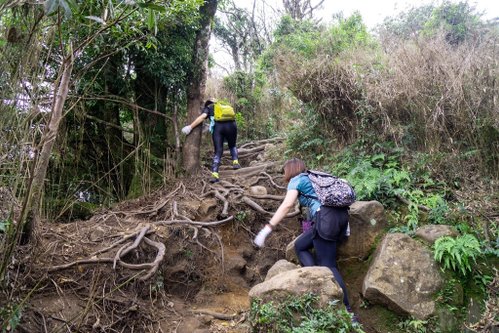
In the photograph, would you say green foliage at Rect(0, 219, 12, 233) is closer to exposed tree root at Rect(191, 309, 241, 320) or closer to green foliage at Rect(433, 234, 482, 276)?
exposed tree root at Rect(191, 309, 241, 320)

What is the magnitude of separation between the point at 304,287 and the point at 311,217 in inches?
39.1

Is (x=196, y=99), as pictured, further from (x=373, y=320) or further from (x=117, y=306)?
(x=373, y=320)

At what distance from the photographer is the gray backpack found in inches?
161

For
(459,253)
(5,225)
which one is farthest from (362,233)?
(5,225)

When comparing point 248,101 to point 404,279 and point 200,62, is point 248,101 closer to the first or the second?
point 200,62

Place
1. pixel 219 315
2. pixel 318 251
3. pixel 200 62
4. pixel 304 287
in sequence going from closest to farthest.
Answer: pixel 304 287 < pixel 318 251 < pixel 219 315 < pixel 200 62

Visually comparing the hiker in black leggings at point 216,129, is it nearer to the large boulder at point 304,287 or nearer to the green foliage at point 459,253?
the large boulder at point 304,287

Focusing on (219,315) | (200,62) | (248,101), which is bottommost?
(219,315)

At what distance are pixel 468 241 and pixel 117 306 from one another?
3.79 meters

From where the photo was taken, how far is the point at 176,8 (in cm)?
634

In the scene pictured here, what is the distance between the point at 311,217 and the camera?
Result: 14.3 feet

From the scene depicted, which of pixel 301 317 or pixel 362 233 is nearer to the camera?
pixel 301 317

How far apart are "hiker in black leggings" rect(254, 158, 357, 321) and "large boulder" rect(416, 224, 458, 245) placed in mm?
922

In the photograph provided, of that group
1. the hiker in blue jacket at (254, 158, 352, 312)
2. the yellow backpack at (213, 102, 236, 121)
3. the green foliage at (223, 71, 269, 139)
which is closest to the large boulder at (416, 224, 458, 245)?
the hiker in blue jacket at (254, 158, 352, 312)
